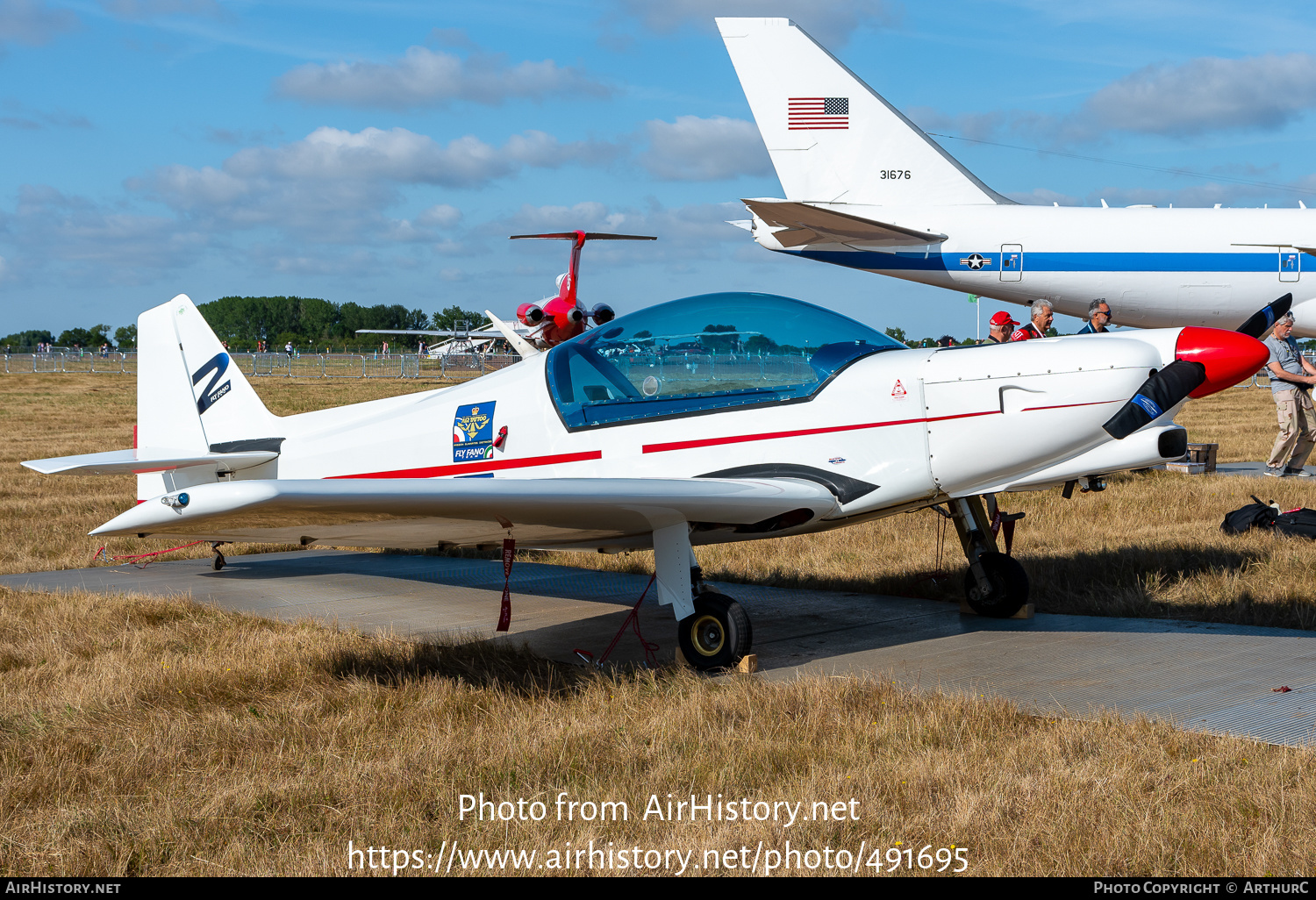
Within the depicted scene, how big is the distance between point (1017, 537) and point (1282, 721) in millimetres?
5355

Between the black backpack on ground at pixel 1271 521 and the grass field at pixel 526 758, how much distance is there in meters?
1.67

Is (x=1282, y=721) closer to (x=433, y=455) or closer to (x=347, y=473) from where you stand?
(x=433, y=455)

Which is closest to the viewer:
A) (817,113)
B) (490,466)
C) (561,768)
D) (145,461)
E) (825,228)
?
(561,768)

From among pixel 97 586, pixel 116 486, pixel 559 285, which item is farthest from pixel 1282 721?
pixel 559 285

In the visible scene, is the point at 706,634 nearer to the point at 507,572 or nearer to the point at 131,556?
the point at 507,572

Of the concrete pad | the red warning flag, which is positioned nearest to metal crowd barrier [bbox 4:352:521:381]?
the concrete pad

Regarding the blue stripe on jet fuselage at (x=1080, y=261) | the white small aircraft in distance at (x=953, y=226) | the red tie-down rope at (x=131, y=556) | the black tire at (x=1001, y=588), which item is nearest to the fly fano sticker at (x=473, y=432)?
the black tire at (x=1001, y=588)

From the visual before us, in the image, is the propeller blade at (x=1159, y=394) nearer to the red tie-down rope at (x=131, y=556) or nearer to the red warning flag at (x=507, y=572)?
the red warning flag at (x=507, y=572)

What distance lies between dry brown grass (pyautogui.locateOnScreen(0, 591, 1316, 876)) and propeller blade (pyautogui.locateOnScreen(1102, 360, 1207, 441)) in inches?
60.9

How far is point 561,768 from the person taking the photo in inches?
154

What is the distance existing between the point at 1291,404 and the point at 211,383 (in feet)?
37.4

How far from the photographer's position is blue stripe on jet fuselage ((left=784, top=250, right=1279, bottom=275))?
16.4 meters

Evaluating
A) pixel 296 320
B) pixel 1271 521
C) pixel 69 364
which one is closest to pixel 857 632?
pixel 1271 521

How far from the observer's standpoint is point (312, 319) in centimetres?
16638
